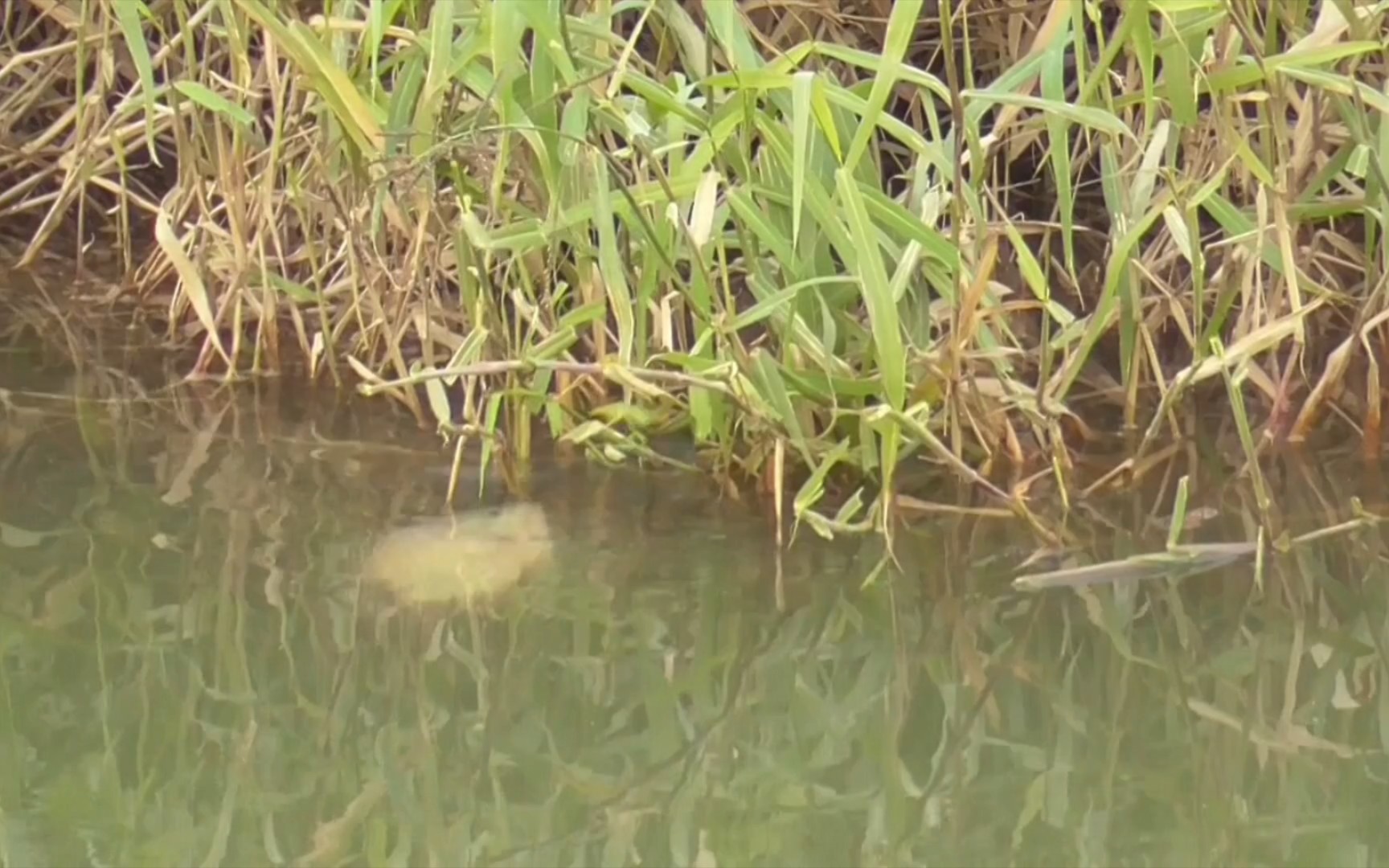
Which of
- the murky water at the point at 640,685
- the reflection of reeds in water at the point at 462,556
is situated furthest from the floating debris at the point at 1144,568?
the reflection of reeds in water at the point at 462,556

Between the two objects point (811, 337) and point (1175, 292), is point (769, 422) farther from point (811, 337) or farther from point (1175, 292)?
point (1175, 292)

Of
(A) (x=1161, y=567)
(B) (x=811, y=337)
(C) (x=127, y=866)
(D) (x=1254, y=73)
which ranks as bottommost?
(C) (x=127, y=866)

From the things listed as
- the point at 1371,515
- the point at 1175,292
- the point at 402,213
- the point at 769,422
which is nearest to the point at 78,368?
the point at 402,213

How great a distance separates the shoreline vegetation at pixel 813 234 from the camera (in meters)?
0.96

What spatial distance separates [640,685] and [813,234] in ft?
Result: 0.92

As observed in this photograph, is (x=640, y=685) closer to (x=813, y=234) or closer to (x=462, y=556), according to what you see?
(x=462, y=556)

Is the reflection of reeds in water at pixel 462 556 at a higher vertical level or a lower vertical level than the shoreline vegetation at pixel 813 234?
lower

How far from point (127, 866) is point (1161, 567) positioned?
0.52m

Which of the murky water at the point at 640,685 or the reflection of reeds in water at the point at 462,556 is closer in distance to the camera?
the murky water at the point at 640,685

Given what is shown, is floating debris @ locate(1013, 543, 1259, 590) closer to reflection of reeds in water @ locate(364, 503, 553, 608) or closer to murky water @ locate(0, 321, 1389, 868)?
murky water @ locate(0, 321, 1389, 868)

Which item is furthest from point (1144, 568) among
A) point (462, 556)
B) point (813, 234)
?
point (462, 556)

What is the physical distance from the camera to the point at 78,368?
1.34 meters

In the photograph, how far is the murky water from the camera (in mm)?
739

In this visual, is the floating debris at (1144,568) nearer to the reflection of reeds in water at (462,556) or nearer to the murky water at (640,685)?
the murky water at (640,685)
